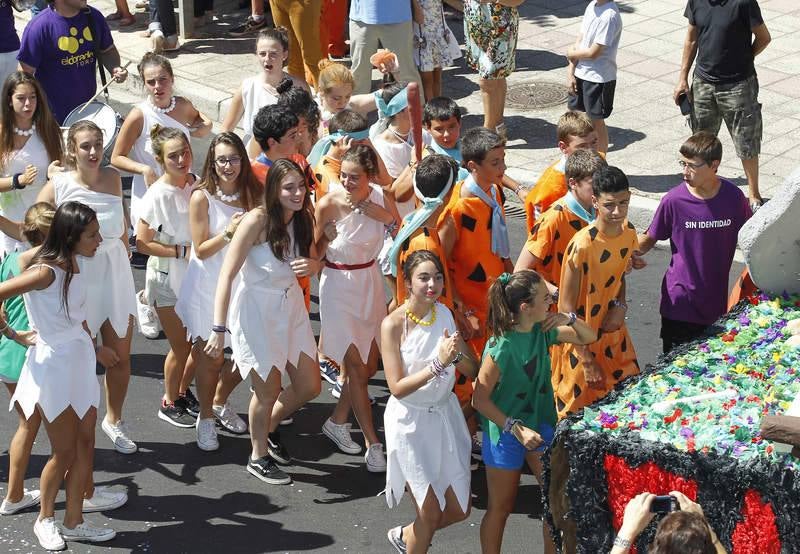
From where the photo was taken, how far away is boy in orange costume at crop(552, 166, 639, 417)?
6.71m

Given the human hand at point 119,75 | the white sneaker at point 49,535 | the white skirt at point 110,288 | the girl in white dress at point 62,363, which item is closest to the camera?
the girl in white dress at point 62,363

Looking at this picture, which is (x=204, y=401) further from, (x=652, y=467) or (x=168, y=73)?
(x=652, y=467)

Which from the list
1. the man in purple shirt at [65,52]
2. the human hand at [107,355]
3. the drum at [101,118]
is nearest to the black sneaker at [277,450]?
the human hand at [107,355]

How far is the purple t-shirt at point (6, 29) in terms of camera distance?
10938 mm

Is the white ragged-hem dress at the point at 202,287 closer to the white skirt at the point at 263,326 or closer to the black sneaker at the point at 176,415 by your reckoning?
the white skirt at the point at 263,326

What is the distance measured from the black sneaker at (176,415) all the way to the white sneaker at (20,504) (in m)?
1.09

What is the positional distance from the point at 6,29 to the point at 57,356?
5.22m

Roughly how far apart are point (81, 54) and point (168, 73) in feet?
5.69

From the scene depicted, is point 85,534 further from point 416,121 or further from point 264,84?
point 264,84

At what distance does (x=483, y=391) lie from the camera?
6.15m

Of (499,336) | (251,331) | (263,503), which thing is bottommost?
(263,503)

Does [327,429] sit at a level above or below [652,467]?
below

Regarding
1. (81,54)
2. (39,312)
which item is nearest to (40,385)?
(39,312)

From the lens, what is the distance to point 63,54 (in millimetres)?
10133
